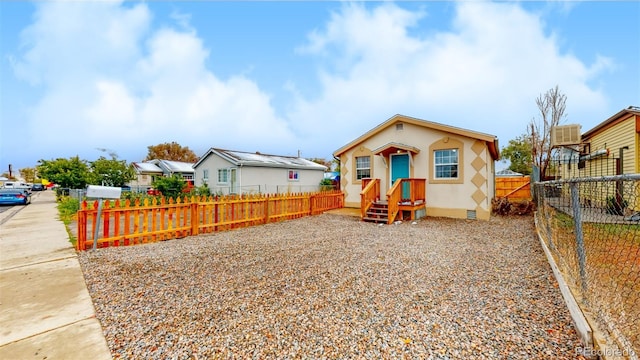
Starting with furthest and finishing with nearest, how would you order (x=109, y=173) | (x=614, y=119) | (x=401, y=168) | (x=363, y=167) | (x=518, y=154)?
(x=518, y=154), (x=109, y=173), (x=363, y=167), (x=401, y=168), (x=614, y=119)

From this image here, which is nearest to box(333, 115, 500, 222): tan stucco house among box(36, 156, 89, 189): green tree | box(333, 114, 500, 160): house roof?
box(333, 114, 500, 160): house roof

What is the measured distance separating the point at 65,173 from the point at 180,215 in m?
20.2

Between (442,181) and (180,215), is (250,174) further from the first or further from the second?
(442,181)

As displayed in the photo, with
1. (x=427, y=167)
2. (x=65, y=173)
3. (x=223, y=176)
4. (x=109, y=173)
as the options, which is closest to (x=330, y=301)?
(x=427, y=167)

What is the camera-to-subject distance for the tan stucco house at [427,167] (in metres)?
9.55

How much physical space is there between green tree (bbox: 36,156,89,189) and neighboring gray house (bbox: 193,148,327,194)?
8.28 m

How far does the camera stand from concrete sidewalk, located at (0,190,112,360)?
7.70 ft

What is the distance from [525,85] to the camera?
16750 millimetres

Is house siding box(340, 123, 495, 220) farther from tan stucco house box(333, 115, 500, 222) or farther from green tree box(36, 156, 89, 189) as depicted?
green tree box(36, 156, 89, 189)

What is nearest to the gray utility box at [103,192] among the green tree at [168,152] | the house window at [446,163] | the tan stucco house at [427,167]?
the tan stucco house at [427,167]

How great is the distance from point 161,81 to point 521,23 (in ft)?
58.9

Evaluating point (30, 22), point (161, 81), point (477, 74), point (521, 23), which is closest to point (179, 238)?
point (30, 22)

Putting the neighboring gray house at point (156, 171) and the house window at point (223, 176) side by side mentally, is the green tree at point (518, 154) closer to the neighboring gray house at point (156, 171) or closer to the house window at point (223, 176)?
the house window at point (223, 176)

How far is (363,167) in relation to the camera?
40.7 ft
